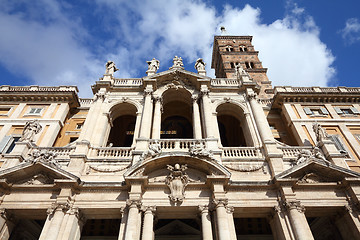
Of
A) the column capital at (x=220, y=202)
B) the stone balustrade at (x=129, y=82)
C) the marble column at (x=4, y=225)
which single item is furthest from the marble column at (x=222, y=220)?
the stone balustrade at (x=129, y=82)

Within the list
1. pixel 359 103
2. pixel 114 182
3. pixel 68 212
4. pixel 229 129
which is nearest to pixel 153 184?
pixel 114 182

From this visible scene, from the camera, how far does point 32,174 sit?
13281 mm

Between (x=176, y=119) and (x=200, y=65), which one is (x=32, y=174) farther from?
(x=200, y=65)

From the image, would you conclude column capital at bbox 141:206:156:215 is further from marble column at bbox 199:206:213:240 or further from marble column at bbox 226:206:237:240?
marble column at bbox 226:206:237:240

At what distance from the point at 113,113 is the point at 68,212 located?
8.59m

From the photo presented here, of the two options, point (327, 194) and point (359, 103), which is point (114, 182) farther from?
point (359, 103)

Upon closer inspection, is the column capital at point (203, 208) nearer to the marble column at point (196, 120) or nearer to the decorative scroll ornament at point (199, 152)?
the decorative scroll ornament at point (199, 152)

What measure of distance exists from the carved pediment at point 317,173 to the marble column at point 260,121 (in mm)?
2621

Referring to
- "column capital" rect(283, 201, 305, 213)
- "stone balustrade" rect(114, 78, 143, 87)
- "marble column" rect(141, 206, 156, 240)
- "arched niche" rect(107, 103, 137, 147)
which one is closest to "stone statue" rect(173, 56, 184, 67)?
"stone balustrade" rect(114, 78, 143, 87)

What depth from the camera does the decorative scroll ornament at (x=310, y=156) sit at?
1354 centimetres

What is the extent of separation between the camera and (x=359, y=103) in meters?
21.5

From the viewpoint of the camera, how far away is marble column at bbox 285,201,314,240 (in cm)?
1094

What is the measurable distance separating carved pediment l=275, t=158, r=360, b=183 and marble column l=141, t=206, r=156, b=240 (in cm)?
738

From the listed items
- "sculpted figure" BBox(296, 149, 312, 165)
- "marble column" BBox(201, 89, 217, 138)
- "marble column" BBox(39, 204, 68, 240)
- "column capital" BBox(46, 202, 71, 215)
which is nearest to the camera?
"marble column" BBox(39, 204, 68, 240)
